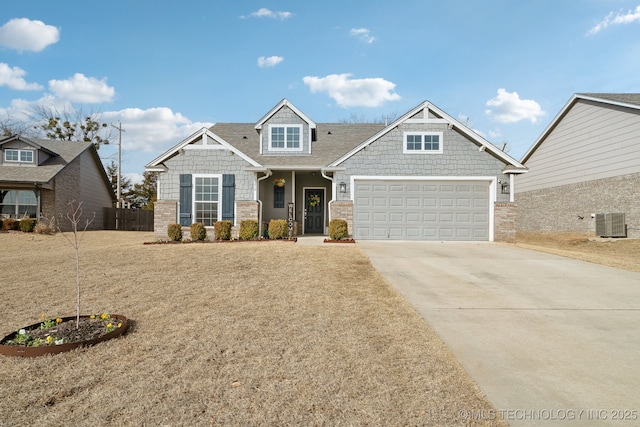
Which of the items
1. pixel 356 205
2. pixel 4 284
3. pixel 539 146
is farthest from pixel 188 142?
pixel 539 146

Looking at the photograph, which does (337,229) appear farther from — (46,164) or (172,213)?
(46,164)

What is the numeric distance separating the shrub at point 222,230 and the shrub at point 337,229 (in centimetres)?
381

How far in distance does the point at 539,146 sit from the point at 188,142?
756 inches

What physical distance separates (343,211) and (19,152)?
1951 centimetres

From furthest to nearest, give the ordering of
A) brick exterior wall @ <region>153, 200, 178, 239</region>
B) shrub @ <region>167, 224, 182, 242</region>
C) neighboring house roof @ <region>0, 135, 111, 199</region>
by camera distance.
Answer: neighboring house roof @ <region>0, 135, 111, 199</region> → brick exterior wall @ <region>153, 200, 178, 239</region> → shrub @ <region>167, 224, 182, 242</region>

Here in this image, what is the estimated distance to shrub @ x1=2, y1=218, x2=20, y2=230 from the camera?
18781 mm

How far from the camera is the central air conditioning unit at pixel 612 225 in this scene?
49.2ft

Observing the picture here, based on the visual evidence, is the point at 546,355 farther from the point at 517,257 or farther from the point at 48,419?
the point at 517,257

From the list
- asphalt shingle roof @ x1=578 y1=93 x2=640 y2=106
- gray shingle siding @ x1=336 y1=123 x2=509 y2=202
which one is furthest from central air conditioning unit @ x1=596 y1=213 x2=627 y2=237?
gray shingle siding @ x1=336 y1=123 x2=509 y2=202

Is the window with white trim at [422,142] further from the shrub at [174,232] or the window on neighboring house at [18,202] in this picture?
the window on neighboring house at [18,202]

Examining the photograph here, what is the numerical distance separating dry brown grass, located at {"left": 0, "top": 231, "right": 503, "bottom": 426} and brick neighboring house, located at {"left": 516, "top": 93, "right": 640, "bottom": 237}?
1412cm

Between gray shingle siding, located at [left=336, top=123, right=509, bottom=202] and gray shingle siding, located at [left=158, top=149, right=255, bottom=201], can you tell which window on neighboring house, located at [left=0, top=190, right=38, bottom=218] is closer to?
gray shingle siding, located at [left=158, top=149, right=255, bottom=201]

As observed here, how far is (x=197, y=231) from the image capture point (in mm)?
13594

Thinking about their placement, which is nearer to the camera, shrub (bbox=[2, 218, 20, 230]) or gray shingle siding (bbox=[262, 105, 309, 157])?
gray shingle siding (bbox=[262, 105, 309, 157])
